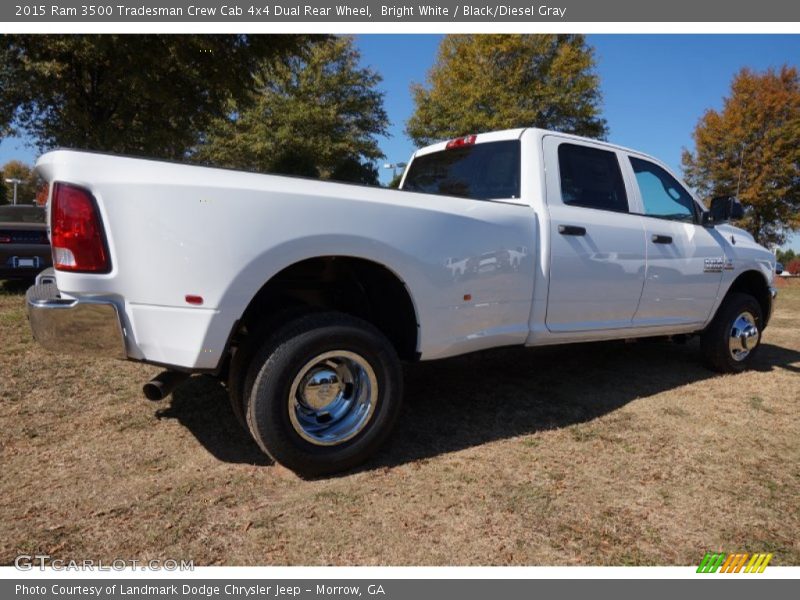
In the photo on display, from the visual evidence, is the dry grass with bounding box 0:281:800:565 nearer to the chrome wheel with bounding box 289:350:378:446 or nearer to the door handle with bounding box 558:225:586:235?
the chrome wheel with bounding box 289:350:378:446

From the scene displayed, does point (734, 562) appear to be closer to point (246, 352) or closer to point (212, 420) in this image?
point (246, 352)

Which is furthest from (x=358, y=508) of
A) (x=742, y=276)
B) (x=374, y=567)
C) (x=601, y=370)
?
Result: (x=742, y=276)

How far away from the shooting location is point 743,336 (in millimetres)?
4910

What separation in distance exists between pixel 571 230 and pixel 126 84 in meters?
9.91

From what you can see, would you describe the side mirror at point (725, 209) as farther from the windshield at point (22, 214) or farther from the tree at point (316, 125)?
the tree at point (316, 125)

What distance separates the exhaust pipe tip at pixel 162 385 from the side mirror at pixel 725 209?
4364mm

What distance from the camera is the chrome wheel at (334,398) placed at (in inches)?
103

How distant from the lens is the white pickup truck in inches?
87.7

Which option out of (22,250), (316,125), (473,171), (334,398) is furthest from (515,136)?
(316,125)

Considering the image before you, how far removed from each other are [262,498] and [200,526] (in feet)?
1.02

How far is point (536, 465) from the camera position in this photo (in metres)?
2.84

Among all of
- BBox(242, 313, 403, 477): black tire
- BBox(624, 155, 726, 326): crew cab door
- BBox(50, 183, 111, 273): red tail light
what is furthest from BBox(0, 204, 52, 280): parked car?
BBox(624, 155, 726, 326): crew cab door

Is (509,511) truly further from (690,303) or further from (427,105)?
(427,105)

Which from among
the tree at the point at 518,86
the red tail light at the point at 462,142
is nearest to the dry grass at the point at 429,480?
the red tail light at the point at 462,142
